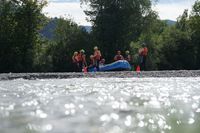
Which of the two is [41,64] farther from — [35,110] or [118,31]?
[35,110]

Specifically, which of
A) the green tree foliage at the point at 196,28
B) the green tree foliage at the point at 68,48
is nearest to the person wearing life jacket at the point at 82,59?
the green tree foliage at the point at 68,48

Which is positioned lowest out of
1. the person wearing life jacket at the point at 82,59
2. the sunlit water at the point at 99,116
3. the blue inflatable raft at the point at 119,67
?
the sunlit water at the point at 99,116

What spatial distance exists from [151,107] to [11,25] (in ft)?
178

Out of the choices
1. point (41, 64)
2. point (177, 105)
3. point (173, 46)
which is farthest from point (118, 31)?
point (177, 105)

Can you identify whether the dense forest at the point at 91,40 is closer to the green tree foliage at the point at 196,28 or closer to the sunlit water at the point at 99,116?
the green tree foliage at the point at 196,28

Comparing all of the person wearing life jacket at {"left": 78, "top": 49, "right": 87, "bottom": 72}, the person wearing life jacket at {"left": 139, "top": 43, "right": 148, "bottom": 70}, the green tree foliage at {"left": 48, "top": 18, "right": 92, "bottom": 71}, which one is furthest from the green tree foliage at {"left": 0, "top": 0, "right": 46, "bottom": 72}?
the person wearing life jacket at {"left": 139, "top": 43, "right": 148, "bottom": 70}

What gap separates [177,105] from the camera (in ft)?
35.4

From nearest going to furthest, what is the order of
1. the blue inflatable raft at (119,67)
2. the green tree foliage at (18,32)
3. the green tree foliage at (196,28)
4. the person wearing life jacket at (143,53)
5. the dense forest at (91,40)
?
1. the person wearing life jacket at (143,53)
2. the blue inflatable raft at (119,67)
3. the green tree foliage at (18,32)
4. the dense forest at (91,40)
5. the green tree foliage at (196,28)

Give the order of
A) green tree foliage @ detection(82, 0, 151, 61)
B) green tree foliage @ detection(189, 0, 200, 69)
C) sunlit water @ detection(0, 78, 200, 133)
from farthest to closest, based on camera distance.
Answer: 1. green tree foliage @ detection(82, 0, 151, 61)
2. green tree foliage @ detection(189, 0, 200, 69)
3. sunlit water @ detection(0, 78, 200, 133)

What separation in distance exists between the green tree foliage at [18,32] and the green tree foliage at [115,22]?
7.99 metres

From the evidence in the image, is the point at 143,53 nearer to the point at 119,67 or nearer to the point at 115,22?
the point at 119,67

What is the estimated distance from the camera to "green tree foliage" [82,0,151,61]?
65562 mm

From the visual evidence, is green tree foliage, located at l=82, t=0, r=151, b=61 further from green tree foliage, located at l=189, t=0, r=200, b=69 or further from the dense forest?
green tree foliage, located at l=189, t=0, r=200, b=69

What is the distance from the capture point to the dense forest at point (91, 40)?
5838 cm
